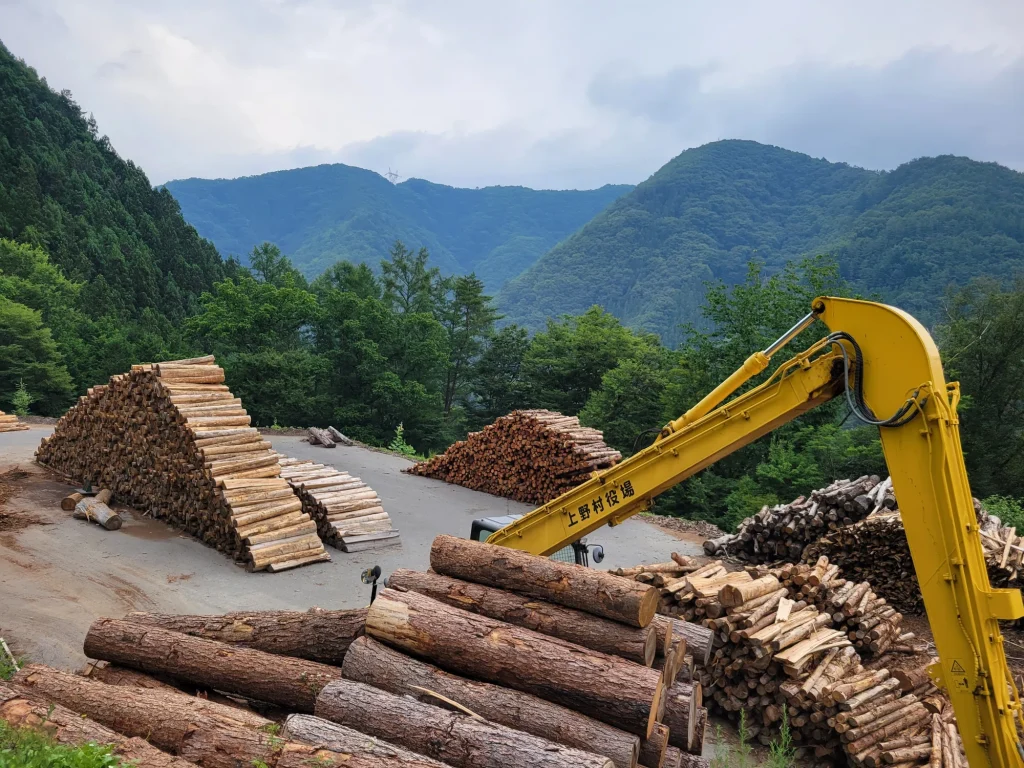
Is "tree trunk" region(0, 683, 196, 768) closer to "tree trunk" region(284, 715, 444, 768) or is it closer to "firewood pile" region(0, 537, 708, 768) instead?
"firewood pile" region(0, 537, 708, 768)

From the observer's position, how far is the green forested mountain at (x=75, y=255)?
35.5 m

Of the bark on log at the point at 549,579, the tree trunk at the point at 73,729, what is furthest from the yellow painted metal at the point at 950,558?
the tree trunk at the point at 73,729

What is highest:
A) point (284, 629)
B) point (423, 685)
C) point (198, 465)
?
point (198, 465)

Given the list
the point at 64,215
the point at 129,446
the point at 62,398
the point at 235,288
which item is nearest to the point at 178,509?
the point at 129,446

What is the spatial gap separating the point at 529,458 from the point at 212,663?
42.7 feet

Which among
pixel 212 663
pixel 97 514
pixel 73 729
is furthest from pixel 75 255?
pixel 73 729

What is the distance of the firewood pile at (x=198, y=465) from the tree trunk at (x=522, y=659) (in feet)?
24.5

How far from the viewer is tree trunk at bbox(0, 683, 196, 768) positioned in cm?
452

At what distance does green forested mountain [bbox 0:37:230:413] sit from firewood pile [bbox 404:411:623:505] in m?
25.2

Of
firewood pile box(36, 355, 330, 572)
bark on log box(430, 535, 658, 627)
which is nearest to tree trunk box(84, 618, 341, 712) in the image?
bark on log box(430, 535, 658, 627)

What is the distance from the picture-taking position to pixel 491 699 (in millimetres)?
5117

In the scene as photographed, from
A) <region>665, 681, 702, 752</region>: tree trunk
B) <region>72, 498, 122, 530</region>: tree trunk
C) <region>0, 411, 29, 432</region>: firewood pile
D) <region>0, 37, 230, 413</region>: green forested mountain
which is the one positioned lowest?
<region>665, 681, 702, 752</region>: tree trunk

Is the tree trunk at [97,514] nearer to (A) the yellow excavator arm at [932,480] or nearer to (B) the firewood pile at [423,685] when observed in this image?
(B) the firewood pile at [423,685]

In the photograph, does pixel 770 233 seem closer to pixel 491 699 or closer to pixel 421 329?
pixel 421 329
